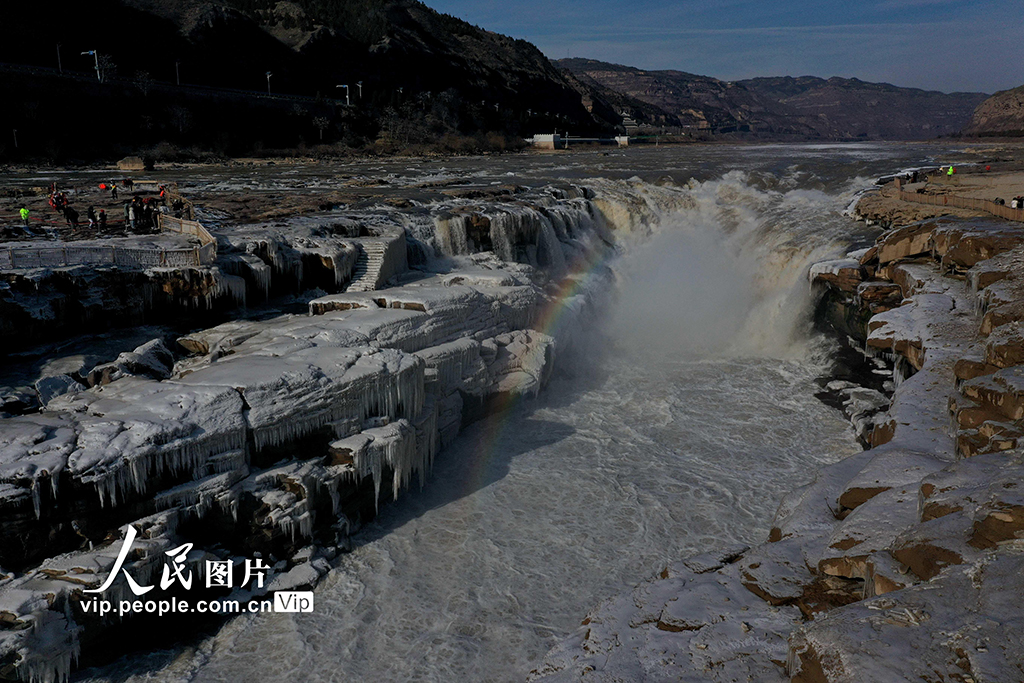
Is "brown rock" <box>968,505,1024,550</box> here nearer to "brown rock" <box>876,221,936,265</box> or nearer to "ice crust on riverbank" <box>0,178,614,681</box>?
"ice crust on riverbank" <box>0,178,614,681</box>

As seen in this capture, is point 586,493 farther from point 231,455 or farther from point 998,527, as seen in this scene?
point 998,527

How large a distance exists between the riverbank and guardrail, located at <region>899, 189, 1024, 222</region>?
9375mm

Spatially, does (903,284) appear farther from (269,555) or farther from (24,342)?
(24,342)

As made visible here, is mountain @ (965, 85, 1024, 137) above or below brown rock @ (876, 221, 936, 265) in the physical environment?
above

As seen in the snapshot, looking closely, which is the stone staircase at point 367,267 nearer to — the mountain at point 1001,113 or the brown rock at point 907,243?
the brown rock at point 907,243

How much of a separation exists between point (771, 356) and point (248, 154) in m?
51.5

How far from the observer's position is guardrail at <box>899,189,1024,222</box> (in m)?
20.9

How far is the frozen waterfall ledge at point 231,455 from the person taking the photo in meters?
8.92

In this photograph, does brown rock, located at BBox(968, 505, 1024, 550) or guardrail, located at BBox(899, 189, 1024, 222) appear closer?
brown rock, located at BBox(968, 505, 1024, 550)

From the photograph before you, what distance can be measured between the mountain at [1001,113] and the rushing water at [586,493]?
18116 cm

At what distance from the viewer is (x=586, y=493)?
13.6 metres

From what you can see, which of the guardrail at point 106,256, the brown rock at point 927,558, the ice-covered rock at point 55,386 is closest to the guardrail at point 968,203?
the brown rock at point 927,558

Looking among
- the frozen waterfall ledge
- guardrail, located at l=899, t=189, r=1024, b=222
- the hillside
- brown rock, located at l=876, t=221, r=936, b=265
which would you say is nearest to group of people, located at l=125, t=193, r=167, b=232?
the frozen waterfall ledge

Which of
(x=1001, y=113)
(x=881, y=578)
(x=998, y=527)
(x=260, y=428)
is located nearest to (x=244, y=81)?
(x=260, y=428)
